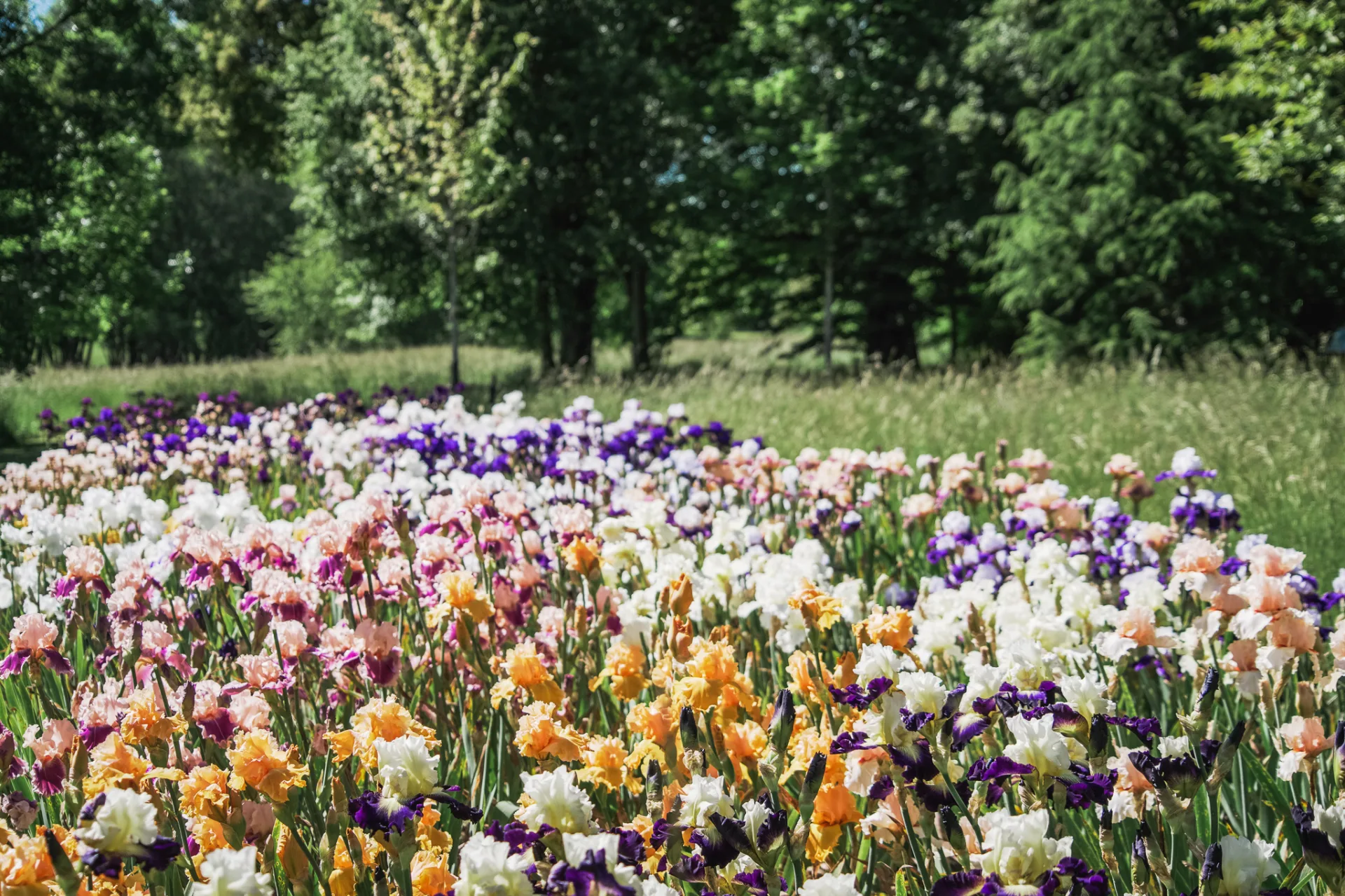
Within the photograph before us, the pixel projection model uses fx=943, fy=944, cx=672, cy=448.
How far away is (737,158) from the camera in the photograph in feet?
64.4

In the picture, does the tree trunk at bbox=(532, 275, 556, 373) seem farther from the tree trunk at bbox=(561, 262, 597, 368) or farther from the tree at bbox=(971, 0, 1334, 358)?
the tree at bbox=(971, 0, 1334, 358)

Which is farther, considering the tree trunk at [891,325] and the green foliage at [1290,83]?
the tree trunk at [891,325]

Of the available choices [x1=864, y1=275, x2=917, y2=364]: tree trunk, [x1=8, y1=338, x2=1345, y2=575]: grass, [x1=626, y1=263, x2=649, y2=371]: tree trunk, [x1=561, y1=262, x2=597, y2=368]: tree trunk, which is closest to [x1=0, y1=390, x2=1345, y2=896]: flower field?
[x1=8, y1=338, x2=1345, y2=575]: grass

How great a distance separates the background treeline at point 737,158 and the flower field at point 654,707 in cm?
1114

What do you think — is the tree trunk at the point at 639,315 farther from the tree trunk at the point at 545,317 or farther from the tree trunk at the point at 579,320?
the tree trunk at the point at 545,317

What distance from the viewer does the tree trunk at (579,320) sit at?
19.6m

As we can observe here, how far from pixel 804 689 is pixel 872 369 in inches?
559

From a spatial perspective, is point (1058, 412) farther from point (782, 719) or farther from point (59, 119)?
point (59, 119)

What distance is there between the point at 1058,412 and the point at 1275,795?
734 centimetres

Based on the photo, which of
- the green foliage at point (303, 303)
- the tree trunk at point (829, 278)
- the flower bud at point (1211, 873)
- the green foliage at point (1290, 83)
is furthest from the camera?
the green foliage at point (303, 303)

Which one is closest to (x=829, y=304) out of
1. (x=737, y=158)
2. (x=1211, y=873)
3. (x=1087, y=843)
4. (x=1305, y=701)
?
(x=737, y=158)

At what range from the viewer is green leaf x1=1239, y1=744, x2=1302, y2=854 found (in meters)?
1.84

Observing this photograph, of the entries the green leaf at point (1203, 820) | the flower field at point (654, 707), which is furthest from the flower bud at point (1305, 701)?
the green leaf at point (1203, 820)

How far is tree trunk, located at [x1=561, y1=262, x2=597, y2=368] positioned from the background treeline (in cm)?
7
